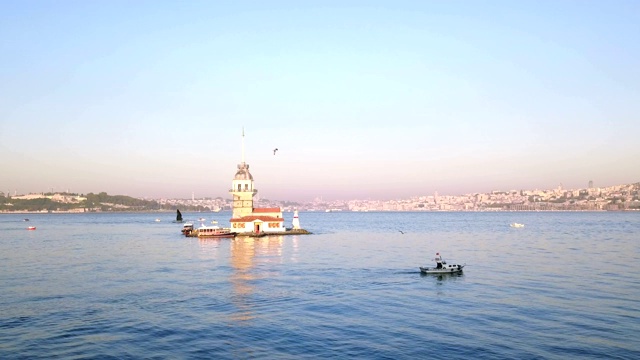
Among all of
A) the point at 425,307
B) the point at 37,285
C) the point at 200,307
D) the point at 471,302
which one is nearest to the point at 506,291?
the point at 471,302

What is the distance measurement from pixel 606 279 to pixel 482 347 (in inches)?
1049

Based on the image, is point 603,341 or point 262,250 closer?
point 603,341

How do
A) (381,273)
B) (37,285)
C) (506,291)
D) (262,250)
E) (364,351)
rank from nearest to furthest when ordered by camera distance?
(364,351) < (506,291) < (37,285) < (381,273) < (262,250)

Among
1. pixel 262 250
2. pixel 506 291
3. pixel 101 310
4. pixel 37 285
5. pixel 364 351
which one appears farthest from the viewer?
pixel 262 250

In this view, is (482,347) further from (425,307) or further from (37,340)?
(37,340)

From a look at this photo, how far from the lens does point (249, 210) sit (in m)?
110

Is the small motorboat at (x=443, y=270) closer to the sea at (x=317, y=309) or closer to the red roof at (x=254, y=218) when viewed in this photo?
the sea at (x=317, y=309)

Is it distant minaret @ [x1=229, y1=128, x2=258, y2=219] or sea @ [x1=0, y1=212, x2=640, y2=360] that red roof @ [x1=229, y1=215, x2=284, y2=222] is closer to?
distant minaret @ [x1=229, y1=128, x2=258, y2=219]

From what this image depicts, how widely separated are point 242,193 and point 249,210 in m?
3.79

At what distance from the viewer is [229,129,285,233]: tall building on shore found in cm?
10219

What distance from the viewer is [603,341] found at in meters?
27.0

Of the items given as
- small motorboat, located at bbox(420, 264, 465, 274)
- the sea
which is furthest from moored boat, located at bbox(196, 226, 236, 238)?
small motorboat, located at bbox(420, 264, 465, 274)

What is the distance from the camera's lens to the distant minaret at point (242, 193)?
109500 millimetres

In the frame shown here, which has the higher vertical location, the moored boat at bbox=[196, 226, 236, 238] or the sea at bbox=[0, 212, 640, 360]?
the moored boat at bbox=[196, 226, 236, 238]
